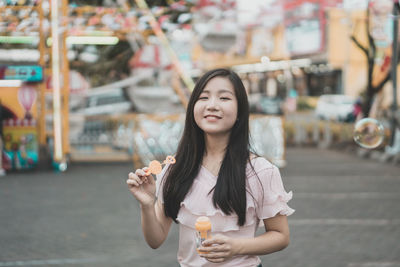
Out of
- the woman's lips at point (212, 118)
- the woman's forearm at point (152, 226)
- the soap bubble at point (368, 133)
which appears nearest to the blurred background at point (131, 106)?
the soap bubble at point (368, 133)

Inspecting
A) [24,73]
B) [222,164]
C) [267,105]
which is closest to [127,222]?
[222,164]

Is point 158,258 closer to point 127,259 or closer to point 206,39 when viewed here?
point 127,259

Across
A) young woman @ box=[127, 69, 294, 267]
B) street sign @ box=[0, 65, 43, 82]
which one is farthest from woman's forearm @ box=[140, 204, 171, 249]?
street sign @ box=[0, 65, 43, 82]

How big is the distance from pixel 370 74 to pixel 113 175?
8.13 m

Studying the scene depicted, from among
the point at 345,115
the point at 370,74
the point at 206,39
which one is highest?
the point at 206,39

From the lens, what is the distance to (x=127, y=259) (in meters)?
5.03

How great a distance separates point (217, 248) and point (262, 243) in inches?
9.2

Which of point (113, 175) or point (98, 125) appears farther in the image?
point (98, 125)

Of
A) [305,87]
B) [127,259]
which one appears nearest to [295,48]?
[305,87]

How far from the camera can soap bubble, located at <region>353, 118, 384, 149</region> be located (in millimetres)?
4770

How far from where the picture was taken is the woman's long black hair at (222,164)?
199 centimetres

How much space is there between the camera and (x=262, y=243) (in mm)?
1960

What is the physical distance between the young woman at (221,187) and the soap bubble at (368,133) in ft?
9.47

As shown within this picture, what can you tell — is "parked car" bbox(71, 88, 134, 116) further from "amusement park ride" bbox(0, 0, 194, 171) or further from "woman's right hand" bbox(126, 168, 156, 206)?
"woman's right hand" bbox(126, 168, 156, 206)
